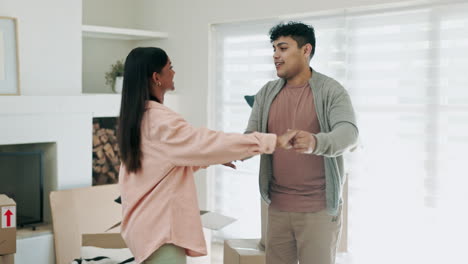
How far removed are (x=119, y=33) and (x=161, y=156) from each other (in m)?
2.97

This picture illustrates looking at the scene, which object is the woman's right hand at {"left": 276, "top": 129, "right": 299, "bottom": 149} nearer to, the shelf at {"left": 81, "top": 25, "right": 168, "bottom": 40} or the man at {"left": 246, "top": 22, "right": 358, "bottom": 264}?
the man at {"left": 246, "top": 22, "right": 358, "bottom": 264}

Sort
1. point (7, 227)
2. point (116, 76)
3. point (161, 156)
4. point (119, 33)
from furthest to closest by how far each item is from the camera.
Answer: point (116, 76)
point (119, 33)
point (7, 227)
point (161, 156)

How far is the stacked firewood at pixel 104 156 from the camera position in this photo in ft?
15.9

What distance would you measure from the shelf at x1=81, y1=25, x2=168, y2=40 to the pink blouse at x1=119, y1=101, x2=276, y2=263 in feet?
8.96

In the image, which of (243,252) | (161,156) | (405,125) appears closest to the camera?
(161,156)

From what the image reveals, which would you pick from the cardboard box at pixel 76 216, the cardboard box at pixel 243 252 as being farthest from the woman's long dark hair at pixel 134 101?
the cardboard box at pixel 76 216

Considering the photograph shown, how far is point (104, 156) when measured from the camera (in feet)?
16.0

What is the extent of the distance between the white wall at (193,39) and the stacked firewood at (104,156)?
2.17ft

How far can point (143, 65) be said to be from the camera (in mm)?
2090

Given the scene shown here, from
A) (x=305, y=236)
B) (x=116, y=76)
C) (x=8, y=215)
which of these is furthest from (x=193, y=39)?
(x=305, y=236)

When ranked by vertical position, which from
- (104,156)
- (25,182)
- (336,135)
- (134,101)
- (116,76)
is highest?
(116,76)

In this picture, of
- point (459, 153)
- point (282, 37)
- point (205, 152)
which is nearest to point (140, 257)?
point (205, 152)

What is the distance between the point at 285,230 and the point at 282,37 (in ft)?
2.68

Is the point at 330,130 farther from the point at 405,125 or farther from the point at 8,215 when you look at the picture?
the point at 8,215
